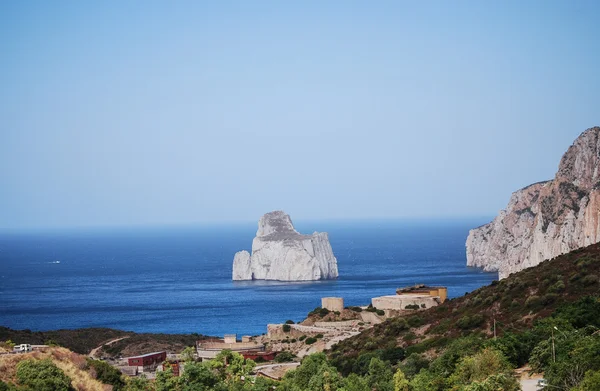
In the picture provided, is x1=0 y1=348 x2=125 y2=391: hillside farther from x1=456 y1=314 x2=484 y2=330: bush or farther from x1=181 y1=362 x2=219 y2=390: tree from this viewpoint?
x1=456 y1=314 x2=484 y2=330: bush

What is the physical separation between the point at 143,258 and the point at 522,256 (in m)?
85.2

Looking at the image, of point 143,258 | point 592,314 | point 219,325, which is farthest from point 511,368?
point 143,258

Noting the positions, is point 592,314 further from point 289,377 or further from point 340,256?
point 340,256

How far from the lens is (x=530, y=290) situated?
120 ft

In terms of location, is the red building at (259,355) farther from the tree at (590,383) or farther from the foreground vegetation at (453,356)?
the tree at (590,383)

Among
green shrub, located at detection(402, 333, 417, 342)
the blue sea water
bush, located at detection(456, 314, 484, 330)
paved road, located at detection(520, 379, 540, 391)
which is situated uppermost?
bush, located at detection(456, 314, 484, 330)

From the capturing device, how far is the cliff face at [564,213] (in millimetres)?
82625

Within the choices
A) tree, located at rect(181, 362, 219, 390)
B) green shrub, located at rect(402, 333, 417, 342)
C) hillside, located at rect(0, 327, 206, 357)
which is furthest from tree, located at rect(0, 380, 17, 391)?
hillside, located at rect(0, 327, 206, 357)

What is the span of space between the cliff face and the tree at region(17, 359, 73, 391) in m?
60.3

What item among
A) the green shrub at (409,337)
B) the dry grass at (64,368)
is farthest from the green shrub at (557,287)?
the dry grass at (64,368)

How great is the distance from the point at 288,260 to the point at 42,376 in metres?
105

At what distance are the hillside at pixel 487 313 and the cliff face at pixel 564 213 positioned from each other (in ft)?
130

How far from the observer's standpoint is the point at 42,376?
21141 millimetres

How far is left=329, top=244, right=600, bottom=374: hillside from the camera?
107 ft
